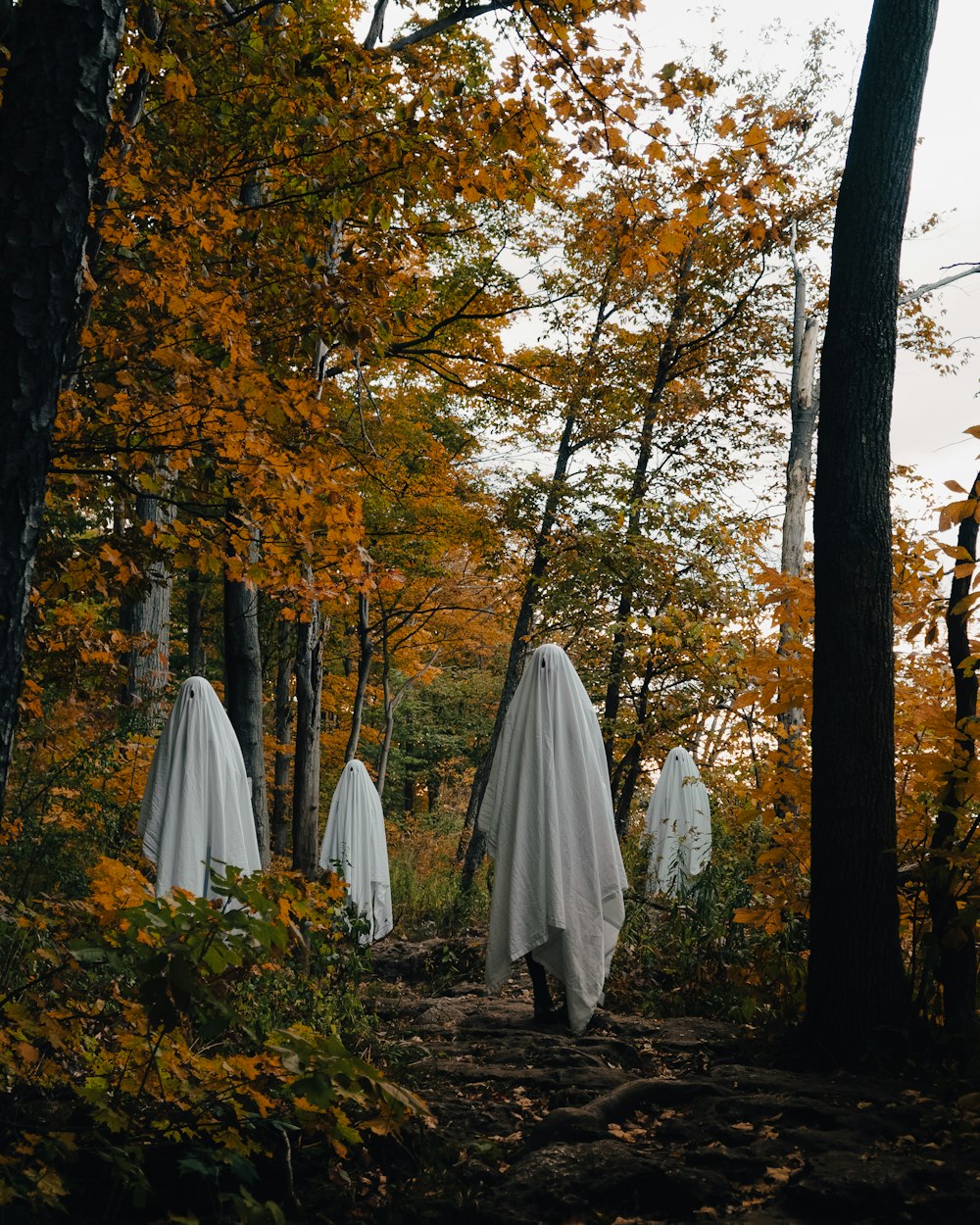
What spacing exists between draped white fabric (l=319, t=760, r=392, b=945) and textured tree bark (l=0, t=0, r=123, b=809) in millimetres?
8175

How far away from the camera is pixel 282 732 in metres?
15.6

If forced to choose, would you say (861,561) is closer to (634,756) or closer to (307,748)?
(307,748)

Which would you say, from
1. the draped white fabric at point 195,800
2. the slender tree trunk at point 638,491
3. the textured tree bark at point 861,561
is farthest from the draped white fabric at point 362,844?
the textured tree bark at point 861,561

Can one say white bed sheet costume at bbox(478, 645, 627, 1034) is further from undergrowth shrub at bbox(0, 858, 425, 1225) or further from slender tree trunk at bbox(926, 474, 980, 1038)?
undergrowth shrub at bbox(0, 858, 425, 1225)

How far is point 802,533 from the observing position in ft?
42.7

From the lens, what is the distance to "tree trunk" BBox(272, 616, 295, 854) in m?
15.0

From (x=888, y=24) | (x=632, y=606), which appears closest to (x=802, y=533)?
(x=632, y=606)

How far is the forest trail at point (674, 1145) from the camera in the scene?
2748mm

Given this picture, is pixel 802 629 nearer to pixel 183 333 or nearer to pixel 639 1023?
pixel 639 1023

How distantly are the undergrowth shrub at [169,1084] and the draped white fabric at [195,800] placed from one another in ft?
9.65

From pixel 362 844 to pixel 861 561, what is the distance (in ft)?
26.1

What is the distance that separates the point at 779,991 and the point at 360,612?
1176cm

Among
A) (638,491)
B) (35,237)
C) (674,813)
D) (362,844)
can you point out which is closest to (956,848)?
(35,237)

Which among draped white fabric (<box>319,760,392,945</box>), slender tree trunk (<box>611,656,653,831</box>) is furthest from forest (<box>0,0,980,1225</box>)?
slender tree trunk (<box>611,656,653,831</box>)
